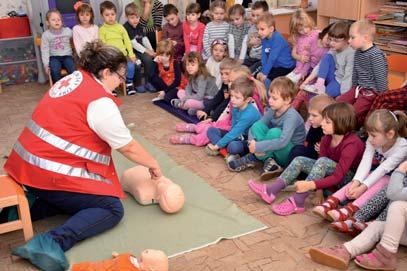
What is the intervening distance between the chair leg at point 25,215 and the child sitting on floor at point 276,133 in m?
1.42

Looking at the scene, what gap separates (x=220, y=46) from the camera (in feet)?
14.7

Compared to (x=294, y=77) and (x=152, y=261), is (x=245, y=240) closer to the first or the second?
(x=152, y=261)

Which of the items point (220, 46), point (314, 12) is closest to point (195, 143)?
point (220, 46)

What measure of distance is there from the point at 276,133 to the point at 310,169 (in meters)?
0.38

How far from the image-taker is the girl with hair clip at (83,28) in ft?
17.6

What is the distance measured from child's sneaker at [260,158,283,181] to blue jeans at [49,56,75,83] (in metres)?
3.14

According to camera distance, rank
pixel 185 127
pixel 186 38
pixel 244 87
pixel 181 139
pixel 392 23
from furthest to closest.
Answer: pixel 186 38, pixel 392 23, pixel 185 127, pixel 181 139, pixel 244 87

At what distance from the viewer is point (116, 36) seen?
543 centimetres

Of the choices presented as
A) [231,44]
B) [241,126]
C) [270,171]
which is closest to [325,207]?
[270,171]

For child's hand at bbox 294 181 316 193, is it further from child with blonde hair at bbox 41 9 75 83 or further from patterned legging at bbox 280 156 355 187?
child with blonde hair at bbox 41 9 75 83

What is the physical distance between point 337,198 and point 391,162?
0.34 meters

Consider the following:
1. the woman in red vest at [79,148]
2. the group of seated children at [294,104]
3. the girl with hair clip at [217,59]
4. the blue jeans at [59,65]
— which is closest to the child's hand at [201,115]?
the group of seated children at [294,104]

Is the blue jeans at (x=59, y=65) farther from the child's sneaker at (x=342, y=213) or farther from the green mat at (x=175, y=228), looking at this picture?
the child's sneaker at (x=342, y=213)

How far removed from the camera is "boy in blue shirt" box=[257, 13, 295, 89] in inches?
171
